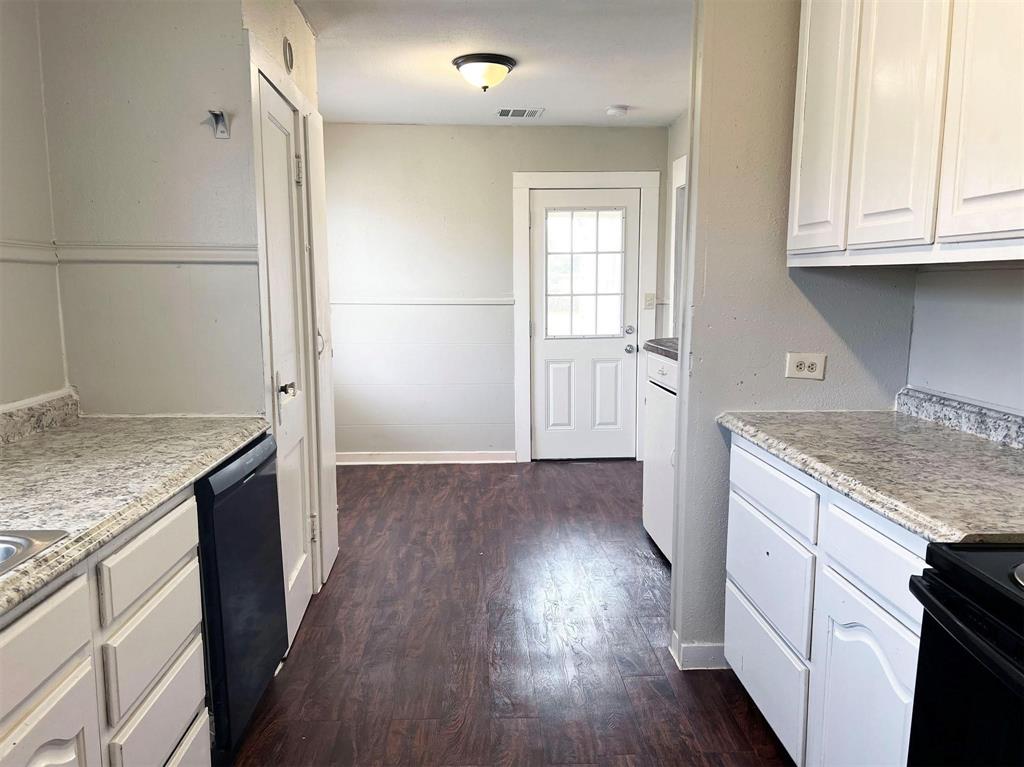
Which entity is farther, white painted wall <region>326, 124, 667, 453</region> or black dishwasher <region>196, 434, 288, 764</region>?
white painted wall <region>326, 124, 667, 453</region>

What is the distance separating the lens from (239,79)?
79.2 inches

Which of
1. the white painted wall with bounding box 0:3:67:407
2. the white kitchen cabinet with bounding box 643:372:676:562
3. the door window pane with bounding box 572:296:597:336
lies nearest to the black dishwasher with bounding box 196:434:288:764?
the white painted wall with bounding box 0:3:67:407

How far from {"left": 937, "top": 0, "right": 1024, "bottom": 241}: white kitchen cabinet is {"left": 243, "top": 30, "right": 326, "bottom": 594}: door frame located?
1780 mm

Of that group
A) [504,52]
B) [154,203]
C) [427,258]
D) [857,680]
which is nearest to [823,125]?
[857,680]

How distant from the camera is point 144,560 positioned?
4.43 feet

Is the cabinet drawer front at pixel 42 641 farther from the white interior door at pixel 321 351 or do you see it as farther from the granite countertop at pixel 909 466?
the white interior door at pixel 321 351

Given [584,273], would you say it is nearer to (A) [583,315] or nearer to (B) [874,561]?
(A) [583,315]

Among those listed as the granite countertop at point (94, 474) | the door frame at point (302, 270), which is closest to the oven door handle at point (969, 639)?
the granite countertop at point (94, 474)

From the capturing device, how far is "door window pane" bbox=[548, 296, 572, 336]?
16.1 ft

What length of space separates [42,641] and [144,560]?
0.33 m

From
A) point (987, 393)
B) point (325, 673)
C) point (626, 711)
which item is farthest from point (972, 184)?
point (325, 673)

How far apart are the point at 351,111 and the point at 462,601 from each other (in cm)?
311

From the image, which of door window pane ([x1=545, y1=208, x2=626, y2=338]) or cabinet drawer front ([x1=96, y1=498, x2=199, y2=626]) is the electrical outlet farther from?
door window pane ([x1=545, y1=208, x2=626, y2=338])

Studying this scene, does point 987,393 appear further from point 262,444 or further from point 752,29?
point 262,444
